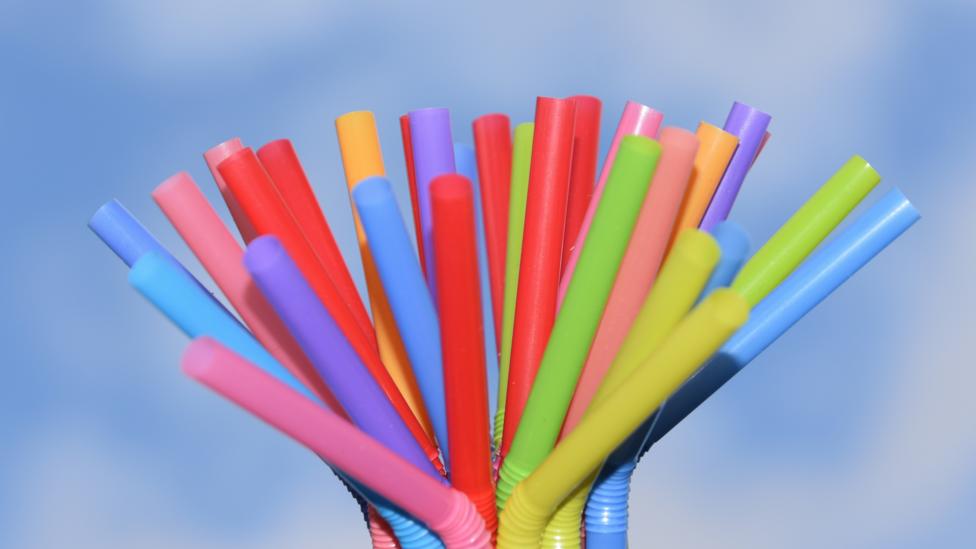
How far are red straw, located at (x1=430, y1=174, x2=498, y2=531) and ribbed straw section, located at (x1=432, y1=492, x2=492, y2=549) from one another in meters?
0.04

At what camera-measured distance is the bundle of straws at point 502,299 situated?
127 centimetres

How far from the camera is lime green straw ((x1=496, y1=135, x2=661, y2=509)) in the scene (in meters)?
1.34

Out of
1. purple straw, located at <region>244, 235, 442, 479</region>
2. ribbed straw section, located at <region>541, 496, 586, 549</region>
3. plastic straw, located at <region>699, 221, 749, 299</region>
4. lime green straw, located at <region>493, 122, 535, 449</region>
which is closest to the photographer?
purple straw, located at <region>244, 235, 442, 479</region>

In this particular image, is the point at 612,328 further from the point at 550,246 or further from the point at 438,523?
the point at 438,523

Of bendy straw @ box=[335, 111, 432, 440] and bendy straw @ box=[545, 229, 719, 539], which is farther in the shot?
bendy straw @ box=[335, 111, 432, 440]

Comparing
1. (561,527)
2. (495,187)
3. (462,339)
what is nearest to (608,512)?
(561,527)

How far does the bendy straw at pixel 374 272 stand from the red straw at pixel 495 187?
0.43 feet

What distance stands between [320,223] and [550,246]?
11.9 inches

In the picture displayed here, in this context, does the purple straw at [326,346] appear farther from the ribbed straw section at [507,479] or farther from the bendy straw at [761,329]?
the bendy straw at [761,329]

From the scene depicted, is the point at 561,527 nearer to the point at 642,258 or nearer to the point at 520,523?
the point at 520,523

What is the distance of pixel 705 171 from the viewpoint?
1.58m

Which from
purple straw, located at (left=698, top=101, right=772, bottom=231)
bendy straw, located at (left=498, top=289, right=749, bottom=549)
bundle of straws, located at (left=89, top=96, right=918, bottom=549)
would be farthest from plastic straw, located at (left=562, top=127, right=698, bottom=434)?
purple straw, located at (left=698, top=101, right=772, bottom=231)

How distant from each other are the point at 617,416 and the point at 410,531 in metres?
0.30

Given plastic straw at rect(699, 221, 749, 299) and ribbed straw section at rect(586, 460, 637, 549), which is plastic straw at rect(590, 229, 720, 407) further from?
ribbed straw section at rect(586, 460, 637, 549)
